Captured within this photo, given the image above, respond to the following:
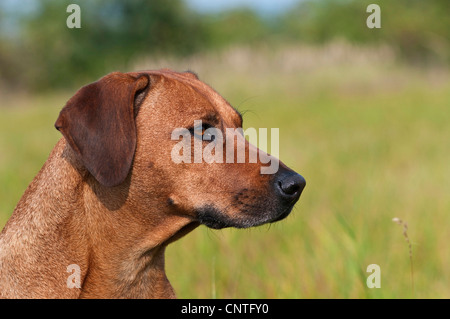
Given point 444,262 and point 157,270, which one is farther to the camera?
point 444,262

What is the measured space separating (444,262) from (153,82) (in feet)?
9.44

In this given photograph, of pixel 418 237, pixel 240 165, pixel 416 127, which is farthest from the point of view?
pixel 416 127

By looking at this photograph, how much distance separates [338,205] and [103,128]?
3845 millimetres

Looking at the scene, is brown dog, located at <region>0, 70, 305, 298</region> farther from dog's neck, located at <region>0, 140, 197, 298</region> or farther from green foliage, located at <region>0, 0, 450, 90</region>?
green foliage, located at <region>0, 0, 450, 90</region>

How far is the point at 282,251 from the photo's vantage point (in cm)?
517

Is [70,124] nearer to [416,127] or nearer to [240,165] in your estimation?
[240,165]

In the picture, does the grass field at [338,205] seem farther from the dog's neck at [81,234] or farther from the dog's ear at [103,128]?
the dog's ear at [103,128]

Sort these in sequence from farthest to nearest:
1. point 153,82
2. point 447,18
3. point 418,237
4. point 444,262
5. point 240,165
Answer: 1. point 447,18
2. point 418,237
3. point 444,262
4. point 153,82
5. point 240,165

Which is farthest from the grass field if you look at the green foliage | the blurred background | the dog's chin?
the green foliage

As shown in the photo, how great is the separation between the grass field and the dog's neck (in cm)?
63

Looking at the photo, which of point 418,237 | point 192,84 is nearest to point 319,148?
point 418,237

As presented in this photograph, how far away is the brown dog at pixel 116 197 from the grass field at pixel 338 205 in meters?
0.66

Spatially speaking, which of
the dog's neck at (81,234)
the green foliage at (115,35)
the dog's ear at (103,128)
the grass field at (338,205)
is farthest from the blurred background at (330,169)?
the green foliage at (115,35)

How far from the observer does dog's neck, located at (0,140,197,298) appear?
2867 mm
